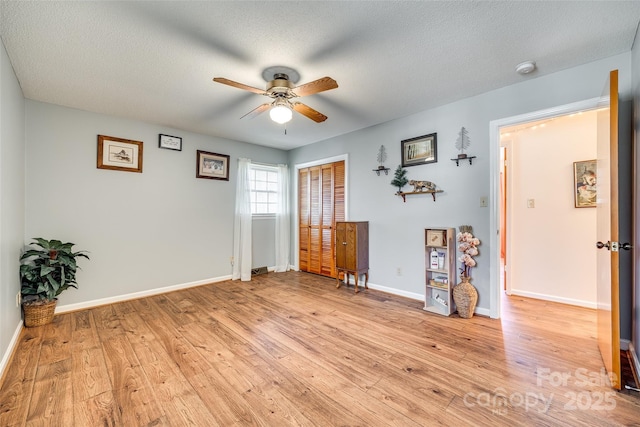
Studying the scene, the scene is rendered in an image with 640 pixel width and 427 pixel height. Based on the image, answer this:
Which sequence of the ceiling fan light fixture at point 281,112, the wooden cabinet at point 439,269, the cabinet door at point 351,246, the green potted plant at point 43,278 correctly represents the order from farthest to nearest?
the cabinet door at point 351,246 → the wooden cabinet at point 439,269 → the green potted plant at point 43,278 → the ceiling fan light fixture at point 281,112

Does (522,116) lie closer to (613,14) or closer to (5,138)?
(613,14)

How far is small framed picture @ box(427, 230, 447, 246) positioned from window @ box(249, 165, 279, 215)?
3.00 meters

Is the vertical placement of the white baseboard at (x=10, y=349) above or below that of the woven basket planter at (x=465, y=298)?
below

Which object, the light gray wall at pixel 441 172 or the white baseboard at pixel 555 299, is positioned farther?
the white baseboard at pixel 555 299

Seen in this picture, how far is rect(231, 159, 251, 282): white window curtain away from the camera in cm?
466

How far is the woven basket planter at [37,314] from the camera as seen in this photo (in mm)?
2713

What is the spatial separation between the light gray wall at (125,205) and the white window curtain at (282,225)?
90cm

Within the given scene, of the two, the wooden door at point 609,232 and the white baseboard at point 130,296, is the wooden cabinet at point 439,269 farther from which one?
the white baseboard at point 130,296

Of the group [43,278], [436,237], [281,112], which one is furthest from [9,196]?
[436,237]

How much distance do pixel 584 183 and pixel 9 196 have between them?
584 centimetres

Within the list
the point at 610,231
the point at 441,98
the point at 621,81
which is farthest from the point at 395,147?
the point at 610,231

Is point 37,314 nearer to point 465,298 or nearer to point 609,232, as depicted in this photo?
point 465,298

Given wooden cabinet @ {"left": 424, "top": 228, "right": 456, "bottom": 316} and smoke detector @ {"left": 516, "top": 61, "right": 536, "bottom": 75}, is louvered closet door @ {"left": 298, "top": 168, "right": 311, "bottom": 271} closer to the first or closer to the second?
wooden cabinet @ {"left": 424, "top": 228, "right": 456, "bottom": 316}

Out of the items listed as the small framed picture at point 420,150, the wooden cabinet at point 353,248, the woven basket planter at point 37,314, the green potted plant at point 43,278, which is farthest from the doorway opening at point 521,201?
the woven basket planter at point 37,314
